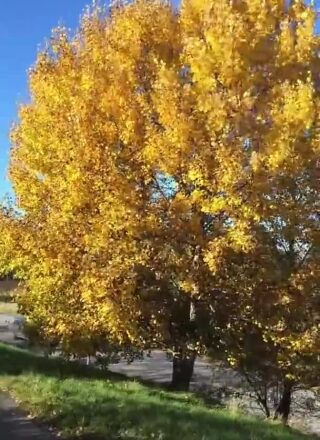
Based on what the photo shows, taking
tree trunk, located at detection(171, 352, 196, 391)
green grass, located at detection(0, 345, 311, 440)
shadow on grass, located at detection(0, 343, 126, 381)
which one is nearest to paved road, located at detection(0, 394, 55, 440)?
green grass, located at detection(0, 345, 311, 440)

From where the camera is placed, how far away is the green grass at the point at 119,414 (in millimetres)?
8117

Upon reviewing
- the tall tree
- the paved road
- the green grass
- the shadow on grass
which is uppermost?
the tall tree

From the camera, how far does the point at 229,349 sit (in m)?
13.4

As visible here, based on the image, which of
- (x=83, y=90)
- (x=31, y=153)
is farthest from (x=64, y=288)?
(x=83, y=90)

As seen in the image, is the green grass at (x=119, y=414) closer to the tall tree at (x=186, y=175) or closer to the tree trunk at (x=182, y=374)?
the tall tree at (x=186, y=175)

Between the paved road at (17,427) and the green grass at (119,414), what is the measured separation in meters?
0.26

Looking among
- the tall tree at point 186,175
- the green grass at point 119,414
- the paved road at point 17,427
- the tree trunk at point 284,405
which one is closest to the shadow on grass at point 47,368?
the green grass at point 119,414

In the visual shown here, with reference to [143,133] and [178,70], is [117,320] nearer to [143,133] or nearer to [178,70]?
[143,133]

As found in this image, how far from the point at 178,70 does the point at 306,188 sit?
11.3 feet

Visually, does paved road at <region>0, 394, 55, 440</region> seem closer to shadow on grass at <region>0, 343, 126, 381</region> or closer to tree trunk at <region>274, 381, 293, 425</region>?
shadow on grass at <region>0, 343, 126, 381</region>

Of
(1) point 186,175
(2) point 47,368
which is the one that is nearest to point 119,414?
(1) point 186,175

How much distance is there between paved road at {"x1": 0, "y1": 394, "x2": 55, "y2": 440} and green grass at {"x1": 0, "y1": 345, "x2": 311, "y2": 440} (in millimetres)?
261

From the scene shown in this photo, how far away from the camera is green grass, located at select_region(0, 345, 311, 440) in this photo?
26.6 feet

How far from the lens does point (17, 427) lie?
29.3ft
